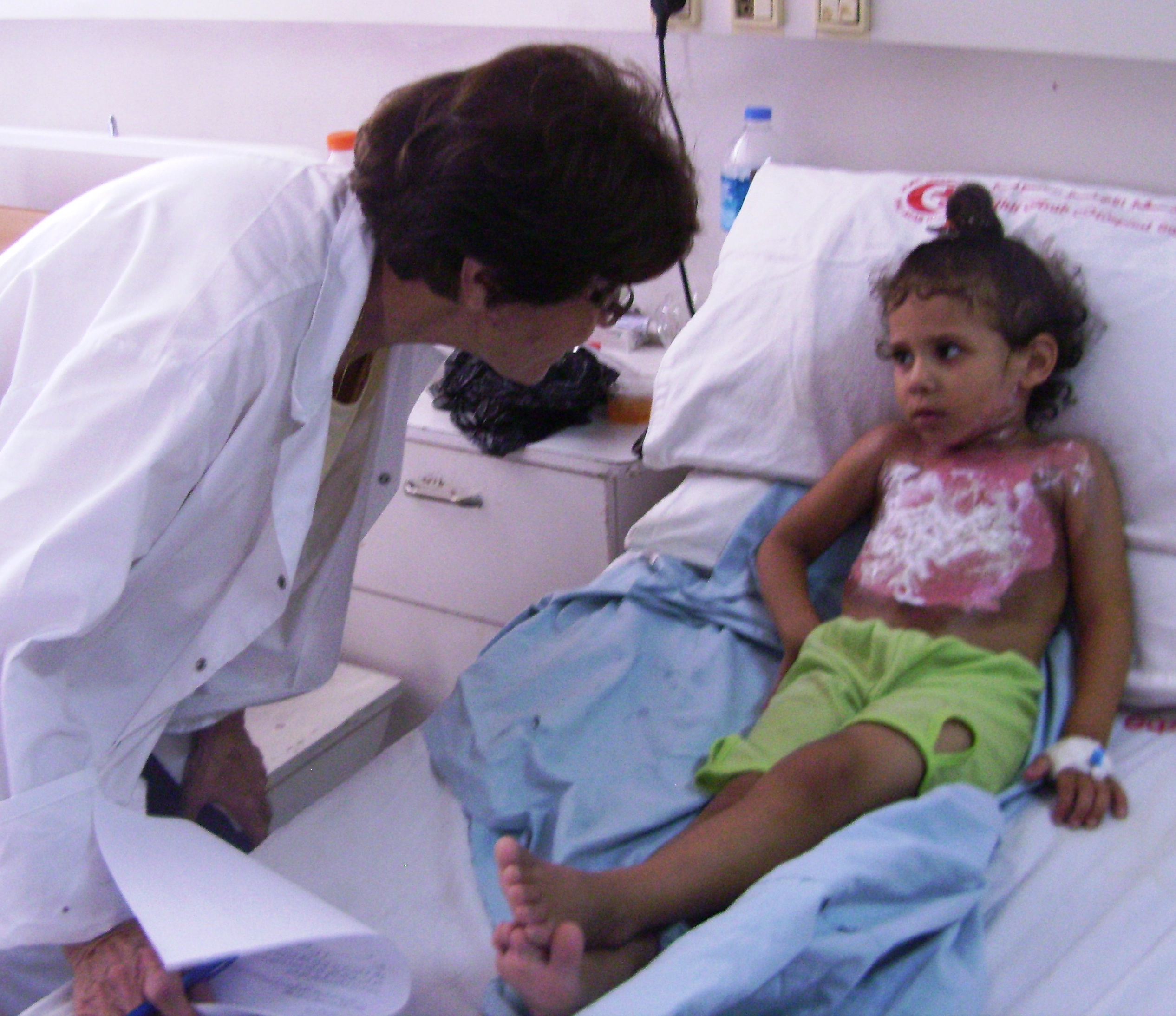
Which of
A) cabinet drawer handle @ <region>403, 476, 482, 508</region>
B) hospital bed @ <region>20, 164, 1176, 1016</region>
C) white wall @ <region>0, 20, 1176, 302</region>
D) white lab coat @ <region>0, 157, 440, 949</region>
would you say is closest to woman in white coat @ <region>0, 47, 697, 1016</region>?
white lab coat @ <region>0, 157, 440, 949</region>

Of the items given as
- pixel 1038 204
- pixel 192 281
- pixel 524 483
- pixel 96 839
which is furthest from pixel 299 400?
pixel 1038 204

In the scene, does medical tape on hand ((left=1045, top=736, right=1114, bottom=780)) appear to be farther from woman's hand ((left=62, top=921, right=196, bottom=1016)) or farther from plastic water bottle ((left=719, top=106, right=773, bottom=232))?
plastic water bottle ((left=719, top=106, right=773, bottom=232))

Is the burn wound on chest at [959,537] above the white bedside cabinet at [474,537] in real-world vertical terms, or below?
above

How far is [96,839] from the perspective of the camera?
911 mm

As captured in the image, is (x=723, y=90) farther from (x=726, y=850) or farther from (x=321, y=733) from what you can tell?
(x=726, y=850)

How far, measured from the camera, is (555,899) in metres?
0.93

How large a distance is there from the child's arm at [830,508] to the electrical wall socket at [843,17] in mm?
608

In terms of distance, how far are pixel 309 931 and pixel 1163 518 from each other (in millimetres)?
1045

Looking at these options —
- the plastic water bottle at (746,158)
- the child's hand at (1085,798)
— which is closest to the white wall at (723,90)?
the plastic water bottle at (746,158)

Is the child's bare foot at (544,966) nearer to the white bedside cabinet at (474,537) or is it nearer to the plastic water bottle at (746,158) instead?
the white bedside cabinet at (474,537)

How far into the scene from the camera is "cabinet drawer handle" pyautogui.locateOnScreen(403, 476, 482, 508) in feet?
5.81

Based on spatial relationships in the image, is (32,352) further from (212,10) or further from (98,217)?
(212,10)

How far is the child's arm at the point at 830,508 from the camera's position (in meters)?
1.47

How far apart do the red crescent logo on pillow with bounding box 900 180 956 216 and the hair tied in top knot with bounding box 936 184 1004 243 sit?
0.18 feet
